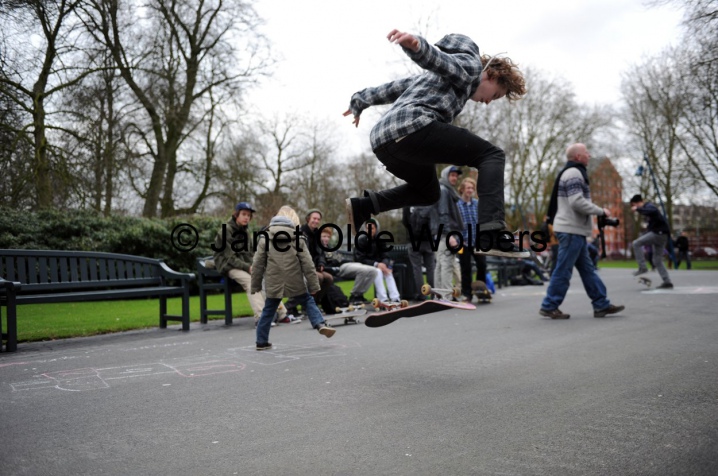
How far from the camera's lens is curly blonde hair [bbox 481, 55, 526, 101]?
4.32 metres

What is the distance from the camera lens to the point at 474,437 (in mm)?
3012

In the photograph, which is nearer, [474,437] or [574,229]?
[474,437]

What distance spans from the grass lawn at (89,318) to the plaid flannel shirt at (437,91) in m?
5.79

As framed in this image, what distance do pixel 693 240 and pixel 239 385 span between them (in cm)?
5400

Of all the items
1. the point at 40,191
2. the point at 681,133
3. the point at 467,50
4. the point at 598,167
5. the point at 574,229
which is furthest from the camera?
the point at 598,167

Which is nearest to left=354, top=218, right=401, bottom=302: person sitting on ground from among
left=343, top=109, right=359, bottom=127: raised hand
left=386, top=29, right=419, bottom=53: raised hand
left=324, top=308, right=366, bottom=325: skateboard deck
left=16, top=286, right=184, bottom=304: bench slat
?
left=324, top=308, right=366, bottom=325: skateboard deck

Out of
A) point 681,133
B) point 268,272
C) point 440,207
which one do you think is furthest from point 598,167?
point 268,272

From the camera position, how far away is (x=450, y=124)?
4.12 meters

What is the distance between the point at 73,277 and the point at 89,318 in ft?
8.21

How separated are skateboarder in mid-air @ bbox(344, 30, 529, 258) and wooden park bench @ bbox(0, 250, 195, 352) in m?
4.84

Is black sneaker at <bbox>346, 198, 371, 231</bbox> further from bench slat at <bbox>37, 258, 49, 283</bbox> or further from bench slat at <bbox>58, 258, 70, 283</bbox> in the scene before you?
bench slat at <bbox>58, 258, 70, 283</bbox>

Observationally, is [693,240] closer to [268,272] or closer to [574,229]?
[574,229]

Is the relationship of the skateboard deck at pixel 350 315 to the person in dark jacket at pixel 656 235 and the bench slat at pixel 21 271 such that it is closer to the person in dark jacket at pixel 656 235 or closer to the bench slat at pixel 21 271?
the bench slat at pixel 21 271

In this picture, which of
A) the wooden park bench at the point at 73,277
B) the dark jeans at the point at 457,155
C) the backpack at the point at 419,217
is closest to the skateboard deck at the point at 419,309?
the dark jeans at the point at 457,155
